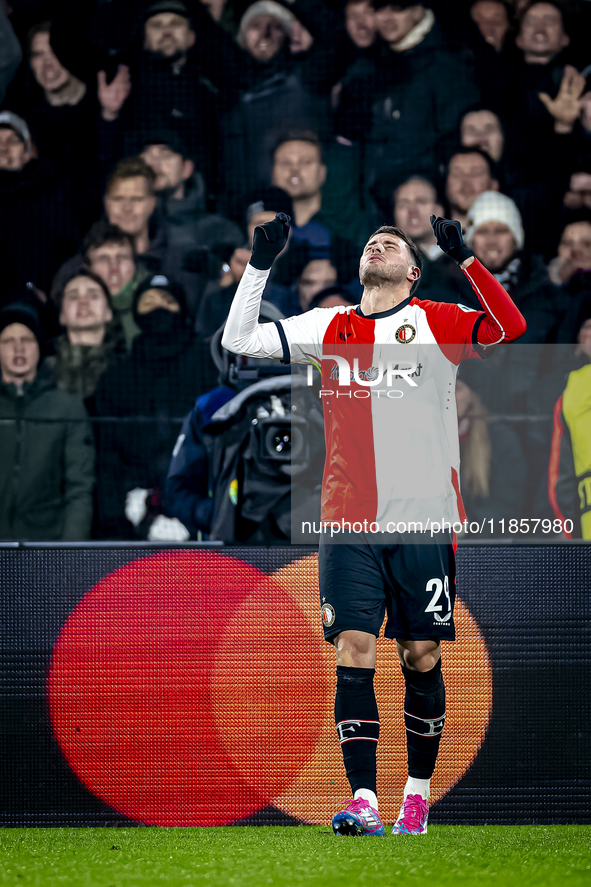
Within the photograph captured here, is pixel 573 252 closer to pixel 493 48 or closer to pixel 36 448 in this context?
pixel 493 48

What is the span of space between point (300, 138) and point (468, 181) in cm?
88

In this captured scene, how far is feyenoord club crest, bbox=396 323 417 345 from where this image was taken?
7.54ft

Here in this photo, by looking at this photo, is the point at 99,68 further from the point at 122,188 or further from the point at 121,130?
the point at 122,188

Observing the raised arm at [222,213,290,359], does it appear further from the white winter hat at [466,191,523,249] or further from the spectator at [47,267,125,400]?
the white winter hat at [466,191,523,249]

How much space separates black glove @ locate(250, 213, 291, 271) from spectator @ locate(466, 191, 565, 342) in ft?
6.97

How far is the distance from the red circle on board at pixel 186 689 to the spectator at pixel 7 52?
10.6ft

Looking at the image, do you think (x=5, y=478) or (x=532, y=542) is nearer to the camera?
(x=532, y=542)

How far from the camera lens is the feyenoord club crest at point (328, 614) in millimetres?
2102

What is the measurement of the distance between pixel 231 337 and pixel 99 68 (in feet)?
9.30

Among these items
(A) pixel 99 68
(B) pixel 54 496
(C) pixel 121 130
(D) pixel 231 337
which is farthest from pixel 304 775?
(A) pixel 99 68

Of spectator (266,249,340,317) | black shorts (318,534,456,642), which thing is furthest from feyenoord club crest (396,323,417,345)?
spectator (266,249,340,317)

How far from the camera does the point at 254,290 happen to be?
2.22 metres

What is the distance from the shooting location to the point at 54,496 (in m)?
3.93

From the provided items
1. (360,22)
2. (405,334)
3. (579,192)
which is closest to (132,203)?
(360,22)
